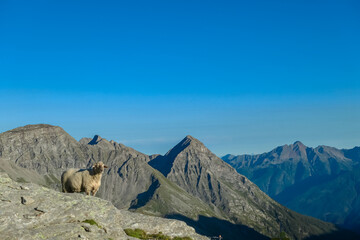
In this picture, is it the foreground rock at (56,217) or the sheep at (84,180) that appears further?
the sheep at (84,180)

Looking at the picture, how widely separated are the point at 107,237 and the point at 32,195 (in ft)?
28.9

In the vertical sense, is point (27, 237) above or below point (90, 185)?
below

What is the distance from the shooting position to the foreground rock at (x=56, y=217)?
2903 cm

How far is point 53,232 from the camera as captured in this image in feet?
96.0

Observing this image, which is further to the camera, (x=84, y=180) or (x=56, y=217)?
(x=84, y=180)

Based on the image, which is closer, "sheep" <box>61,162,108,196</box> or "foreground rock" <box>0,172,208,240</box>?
"foreground rock" <box>0,172,208,240</box>

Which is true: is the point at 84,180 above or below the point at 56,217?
above

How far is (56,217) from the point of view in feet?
105

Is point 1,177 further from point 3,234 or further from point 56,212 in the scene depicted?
point 3,234

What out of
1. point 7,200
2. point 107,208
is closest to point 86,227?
point 107,208

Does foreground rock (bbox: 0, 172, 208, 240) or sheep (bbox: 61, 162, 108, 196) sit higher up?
sheep (bbox: 61, 162, 108, 196)

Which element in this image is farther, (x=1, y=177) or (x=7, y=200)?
(x=1, y=177)

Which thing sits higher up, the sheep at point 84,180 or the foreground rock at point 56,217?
the sheep at point 84,180

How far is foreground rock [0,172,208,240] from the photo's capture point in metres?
29.0
